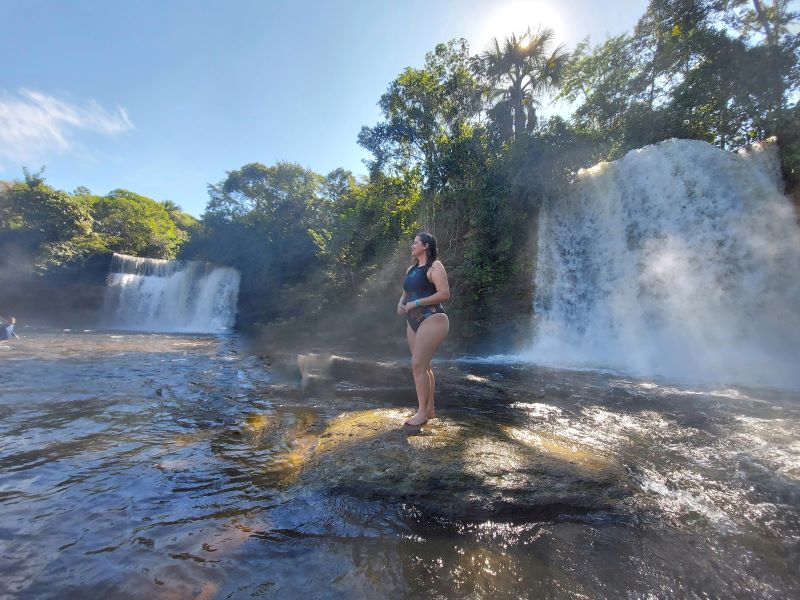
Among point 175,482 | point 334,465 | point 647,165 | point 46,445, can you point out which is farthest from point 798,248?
point 46,445

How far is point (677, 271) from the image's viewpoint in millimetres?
10719

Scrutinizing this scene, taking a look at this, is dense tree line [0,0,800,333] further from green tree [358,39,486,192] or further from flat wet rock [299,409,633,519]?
flat wet rock [299,409,633,519]

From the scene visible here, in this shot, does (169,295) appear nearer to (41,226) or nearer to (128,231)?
(41,226)

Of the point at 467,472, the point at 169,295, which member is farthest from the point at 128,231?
the point at 467,472

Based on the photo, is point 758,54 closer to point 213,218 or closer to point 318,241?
point 318,241

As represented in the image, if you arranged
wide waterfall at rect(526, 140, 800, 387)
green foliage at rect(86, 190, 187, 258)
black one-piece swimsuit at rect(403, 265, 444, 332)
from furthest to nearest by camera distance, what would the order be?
green foliage at rect(86, 190, 187, 258) < wide waterfall at rect(526, 140, 800, 387) < black one-piece swimsuit at rect(403, 265, 444, 332)

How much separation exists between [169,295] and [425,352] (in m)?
26.0

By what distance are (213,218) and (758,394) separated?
30152 mm

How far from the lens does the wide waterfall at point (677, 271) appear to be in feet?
31.2

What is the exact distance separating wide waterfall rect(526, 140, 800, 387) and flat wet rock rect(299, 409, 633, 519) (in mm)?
6631

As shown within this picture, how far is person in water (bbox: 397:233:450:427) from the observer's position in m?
3.51

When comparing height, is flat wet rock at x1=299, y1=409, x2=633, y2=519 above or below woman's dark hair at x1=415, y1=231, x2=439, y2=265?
below

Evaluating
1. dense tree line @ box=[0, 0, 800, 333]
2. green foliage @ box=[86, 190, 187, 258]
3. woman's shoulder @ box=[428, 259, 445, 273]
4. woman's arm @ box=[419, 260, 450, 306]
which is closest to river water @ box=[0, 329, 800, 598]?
woman's arm @ box=[419, 260, 450, 306]

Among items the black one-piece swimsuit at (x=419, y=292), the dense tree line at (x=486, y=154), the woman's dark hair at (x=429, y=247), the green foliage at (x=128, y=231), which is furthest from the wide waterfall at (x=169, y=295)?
the woman's dark hair at (x=429, y=247)
